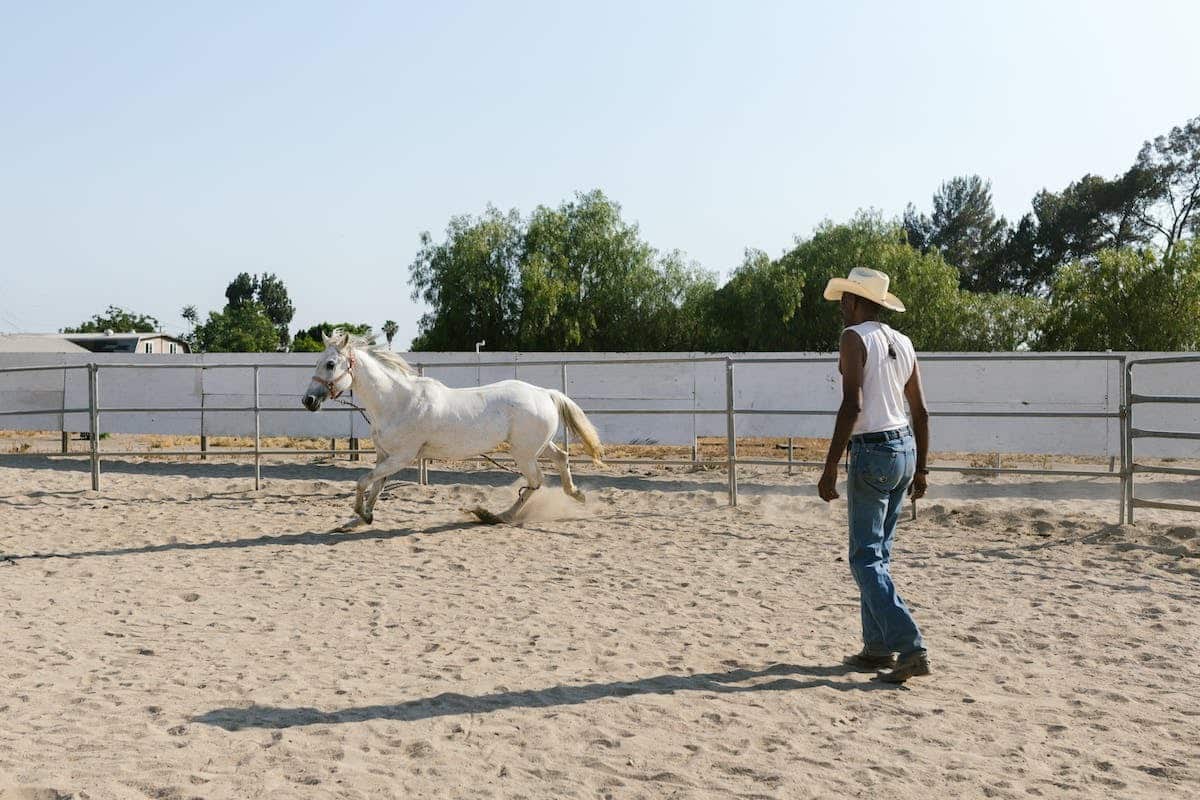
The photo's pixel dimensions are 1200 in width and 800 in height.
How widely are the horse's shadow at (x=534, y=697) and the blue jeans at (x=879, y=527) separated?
20cm

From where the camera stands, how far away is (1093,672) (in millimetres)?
4055

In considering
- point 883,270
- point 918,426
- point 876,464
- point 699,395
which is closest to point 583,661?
point 876,464

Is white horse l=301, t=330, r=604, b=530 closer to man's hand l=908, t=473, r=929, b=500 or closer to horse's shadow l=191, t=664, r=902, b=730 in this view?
horse's shadow l=191, t=664, r=902, b=730

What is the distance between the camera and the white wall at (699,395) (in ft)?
39.2

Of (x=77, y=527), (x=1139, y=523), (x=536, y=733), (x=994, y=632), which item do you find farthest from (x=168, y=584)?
(x=1139, y=523)

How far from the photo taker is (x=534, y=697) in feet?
12.2

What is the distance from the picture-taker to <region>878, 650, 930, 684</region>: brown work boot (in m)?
3.87

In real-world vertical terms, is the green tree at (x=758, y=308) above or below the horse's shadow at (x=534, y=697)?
above

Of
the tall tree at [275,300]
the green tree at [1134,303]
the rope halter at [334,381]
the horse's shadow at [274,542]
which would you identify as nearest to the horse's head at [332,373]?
the rope halter at [334,381]

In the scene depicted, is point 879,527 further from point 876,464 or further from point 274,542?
point 274,542

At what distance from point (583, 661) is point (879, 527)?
1.35 metres

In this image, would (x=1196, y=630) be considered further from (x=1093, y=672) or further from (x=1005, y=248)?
(x=1005, y=248)

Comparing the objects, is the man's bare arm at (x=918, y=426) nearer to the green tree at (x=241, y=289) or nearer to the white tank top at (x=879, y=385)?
the white tank top at (x=879, y=385)

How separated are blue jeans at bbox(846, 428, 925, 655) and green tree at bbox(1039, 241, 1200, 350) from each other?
981 inches
